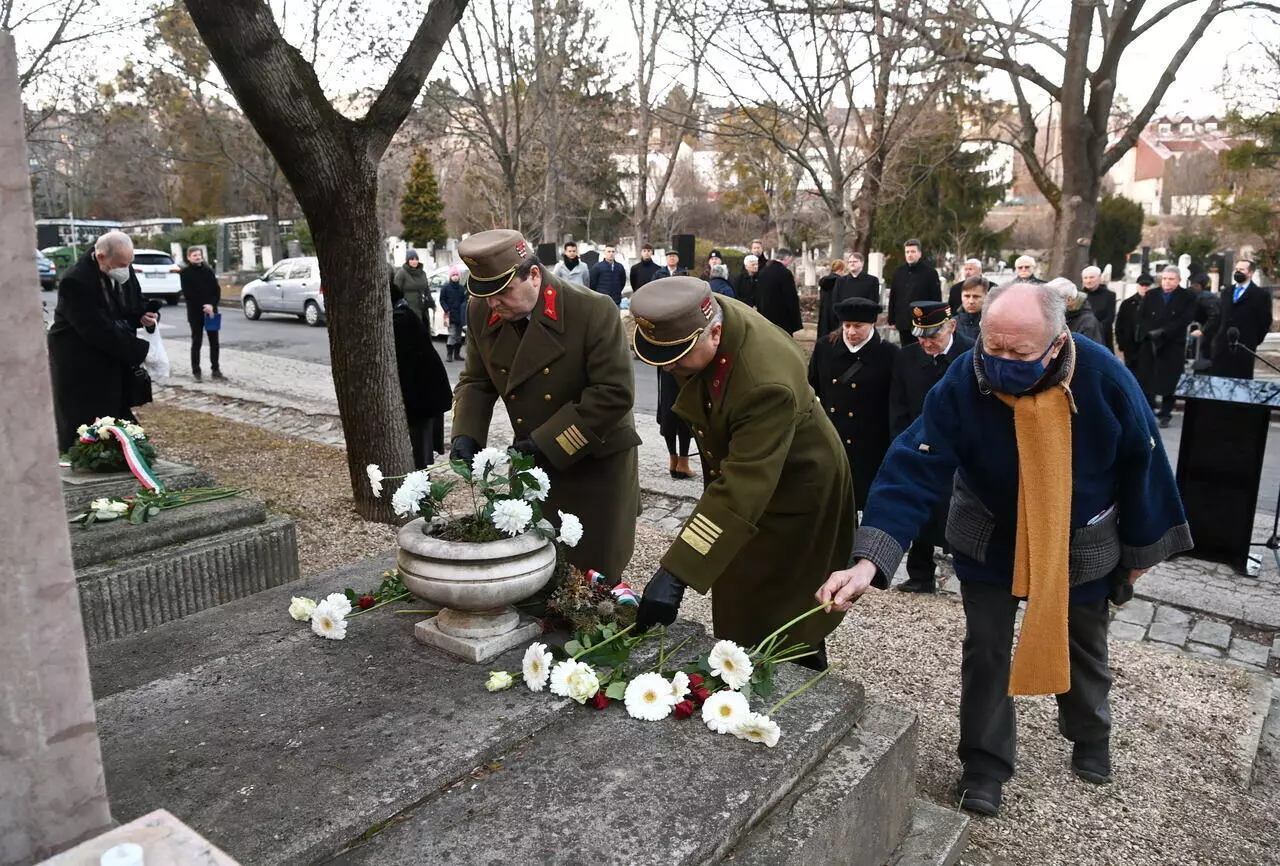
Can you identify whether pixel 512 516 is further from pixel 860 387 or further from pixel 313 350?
pixel 313 350

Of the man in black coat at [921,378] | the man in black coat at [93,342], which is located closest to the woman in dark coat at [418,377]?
the man in black coat at [93,342]

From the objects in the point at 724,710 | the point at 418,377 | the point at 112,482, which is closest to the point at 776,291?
the point at 418,377

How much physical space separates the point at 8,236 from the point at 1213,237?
1662 inches

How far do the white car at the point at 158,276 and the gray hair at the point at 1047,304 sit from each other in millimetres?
27730

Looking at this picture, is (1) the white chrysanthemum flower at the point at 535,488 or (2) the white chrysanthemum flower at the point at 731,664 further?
(1) the white chrysanthemum flower at the point at 535,488

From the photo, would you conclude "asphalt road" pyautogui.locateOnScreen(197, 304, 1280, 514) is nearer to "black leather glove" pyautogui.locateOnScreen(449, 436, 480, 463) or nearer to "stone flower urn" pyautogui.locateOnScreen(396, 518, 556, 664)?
"black leather glove" pyautogui.locateOnScreen(449, 436, 480, 463)

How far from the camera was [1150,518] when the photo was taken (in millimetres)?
3119

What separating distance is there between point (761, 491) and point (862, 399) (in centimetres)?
314

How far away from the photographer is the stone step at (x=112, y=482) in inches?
188

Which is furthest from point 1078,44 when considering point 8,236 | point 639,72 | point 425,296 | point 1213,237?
point 1213,237

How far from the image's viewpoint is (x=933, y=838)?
298cm

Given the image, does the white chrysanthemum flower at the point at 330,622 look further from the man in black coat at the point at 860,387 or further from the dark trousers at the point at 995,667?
the man in black coat at the point at 860,387

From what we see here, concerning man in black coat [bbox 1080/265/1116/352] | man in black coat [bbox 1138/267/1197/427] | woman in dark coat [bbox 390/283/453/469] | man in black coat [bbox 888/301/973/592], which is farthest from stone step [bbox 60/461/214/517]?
man in black coat [bbox 1080/265/1116/352]

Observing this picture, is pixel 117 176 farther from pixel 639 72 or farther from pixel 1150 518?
pixel 1150 518
